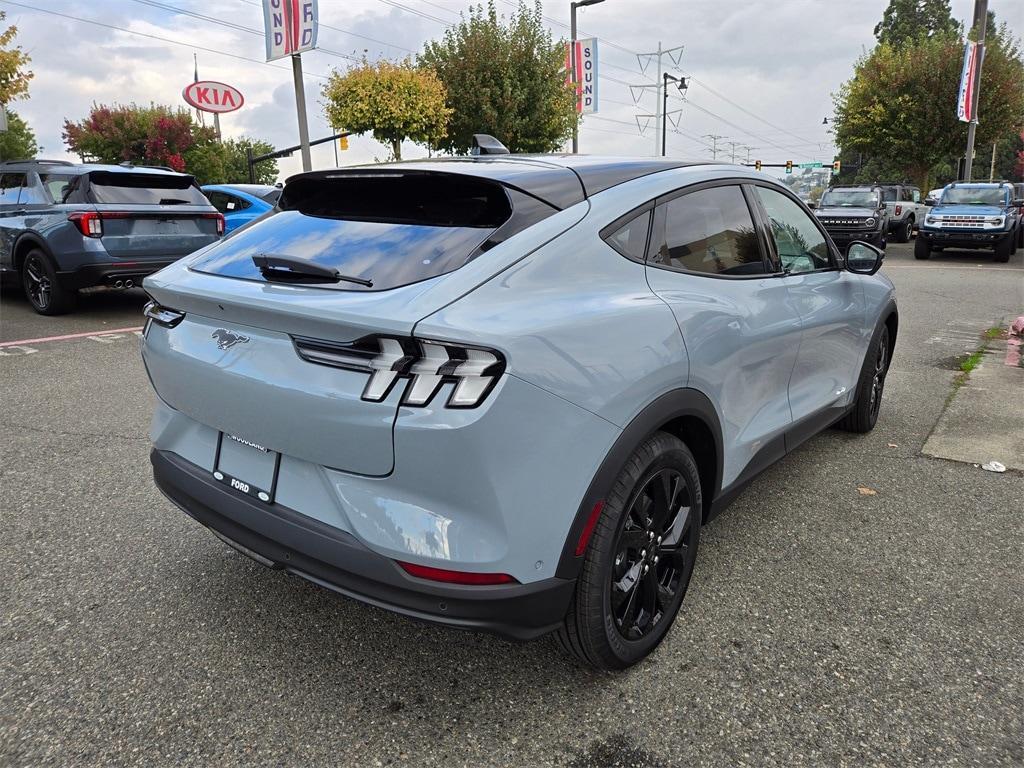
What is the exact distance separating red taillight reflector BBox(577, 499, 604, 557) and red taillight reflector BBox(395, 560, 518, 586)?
22cm

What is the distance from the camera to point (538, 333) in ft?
6.33

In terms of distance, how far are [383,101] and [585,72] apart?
9114 millimetres

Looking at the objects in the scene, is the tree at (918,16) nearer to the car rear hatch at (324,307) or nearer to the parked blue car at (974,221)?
the parked blue car at (974,221)

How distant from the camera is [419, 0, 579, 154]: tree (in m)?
24.2

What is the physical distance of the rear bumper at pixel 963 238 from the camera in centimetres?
1628

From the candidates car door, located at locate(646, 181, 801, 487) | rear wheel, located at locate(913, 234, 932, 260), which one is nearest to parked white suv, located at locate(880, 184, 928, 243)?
rear wheel, located at locate(913, 234, 932, 260)

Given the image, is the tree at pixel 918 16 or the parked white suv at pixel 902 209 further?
the tree at pixel 918 16

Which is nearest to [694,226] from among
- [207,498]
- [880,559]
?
[880,559]

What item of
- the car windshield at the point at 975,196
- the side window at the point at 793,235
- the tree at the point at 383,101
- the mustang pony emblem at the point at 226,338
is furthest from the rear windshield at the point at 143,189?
the car windshield at the point at 975,196

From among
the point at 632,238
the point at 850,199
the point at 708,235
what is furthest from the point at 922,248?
the point at 632,238

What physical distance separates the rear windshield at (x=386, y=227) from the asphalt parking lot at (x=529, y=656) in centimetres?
121

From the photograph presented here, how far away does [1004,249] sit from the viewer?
16375mm

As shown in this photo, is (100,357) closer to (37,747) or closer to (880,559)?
(37,747)

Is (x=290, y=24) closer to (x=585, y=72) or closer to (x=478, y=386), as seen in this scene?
(x=585, y=72)
